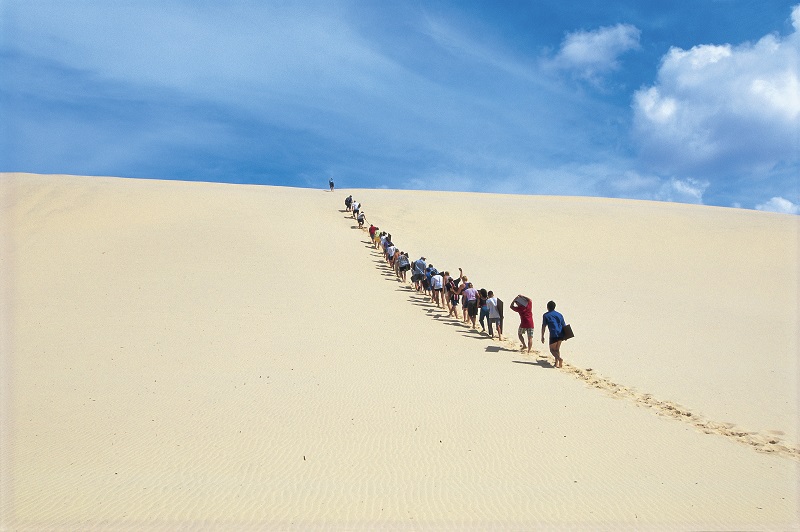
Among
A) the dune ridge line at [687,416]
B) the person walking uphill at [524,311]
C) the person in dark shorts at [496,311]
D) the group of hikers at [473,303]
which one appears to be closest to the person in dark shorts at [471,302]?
the group of hikers at [473,303]

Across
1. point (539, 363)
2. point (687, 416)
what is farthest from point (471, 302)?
point (687, 416)

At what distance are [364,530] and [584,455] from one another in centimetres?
292

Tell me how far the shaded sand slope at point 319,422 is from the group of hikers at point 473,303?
1.84 ft

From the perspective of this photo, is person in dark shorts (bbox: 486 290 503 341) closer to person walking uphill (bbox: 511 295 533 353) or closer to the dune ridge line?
person walking uphill (bbox: 511 295 533 353)

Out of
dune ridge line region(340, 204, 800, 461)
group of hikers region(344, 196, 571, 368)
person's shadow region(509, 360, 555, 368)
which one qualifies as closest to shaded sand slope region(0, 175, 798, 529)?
person's shadow region(509, 360, 555, 368)

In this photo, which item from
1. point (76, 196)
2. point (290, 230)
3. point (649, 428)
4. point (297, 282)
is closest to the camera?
point (649, 428)

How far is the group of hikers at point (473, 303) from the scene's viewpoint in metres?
10.4

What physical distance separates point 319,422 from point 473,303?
781cm

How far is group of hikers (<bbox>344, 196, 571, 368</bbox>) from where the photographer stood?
10375mm

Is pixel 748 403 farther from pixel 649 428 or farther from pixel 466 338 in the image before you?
pixel 466 338

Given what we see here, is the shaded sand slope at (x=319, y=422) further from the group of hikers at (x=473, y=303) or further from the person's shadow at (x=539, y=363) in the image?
the group of hikers at (x=473, y=303)

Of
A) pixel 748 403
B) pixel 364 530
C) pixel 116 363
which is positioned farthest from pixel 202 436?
pixel 748 403

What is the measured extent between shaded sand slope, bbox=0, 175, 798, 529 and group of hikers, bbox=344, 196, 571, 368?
562 millimetres

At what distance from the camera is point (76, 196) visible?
2745cm
